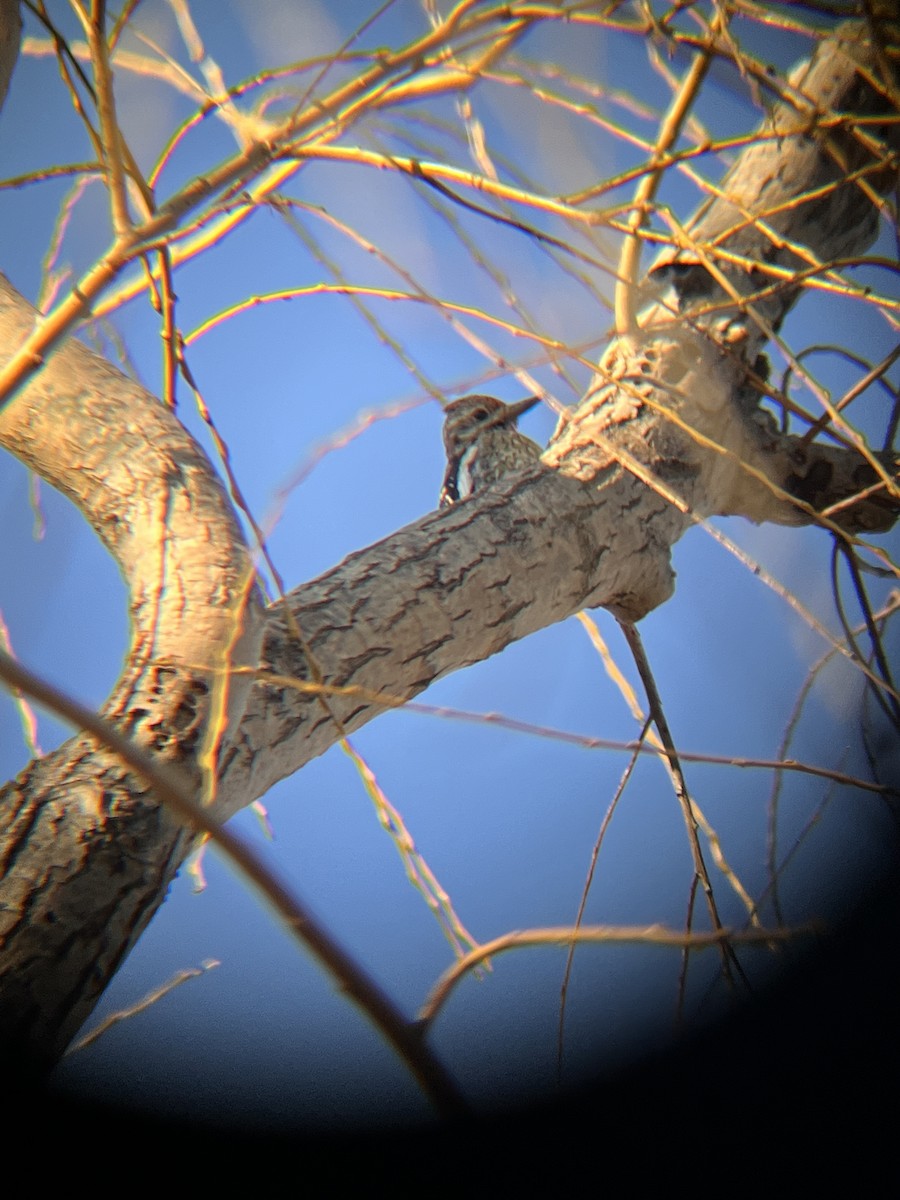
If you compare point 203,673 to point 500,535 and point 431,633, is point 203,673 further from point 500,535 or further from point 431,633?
point 500,535

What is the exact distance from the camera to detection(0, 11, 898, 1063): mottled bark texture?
0.48 metres

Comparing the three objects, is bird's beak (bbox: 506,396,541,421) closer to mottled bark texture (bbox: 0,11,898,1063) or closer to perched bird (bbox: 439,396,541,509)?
perched bird (bbox: 439,396,541,509)

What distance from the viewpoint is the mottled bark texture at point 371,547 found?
0.48 meters

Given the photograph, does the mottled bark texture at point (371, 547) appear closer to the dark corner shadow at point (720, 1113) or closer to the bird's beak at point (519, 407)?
the dark corner shadow at point (720, 1113)

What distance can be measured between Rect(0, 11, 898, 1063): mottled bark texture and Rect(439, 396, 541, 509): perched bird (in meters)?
0.41

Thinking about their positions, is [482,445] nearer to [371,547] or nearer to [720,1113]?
[371,547]

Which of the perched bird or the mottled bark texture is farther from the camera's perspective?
the perched bird

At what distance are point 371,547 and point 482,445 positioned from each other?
0.67 metres

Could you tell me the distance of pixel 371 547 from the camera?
0.86m

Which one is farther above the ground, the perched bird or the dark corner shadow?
the perched bird

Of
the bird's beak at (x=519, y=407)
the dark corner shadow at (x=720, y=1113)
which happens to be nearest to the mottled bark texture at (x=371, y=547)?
the dark corner shadow at (x=720, y=1113)

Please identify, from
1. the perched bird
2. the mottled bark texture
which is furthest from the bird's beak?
the mottled bark texture

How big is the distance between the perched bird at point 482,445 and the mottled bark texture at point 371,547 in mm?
413

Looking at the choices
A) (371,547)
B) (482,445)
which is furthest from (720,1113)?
(482,445)
